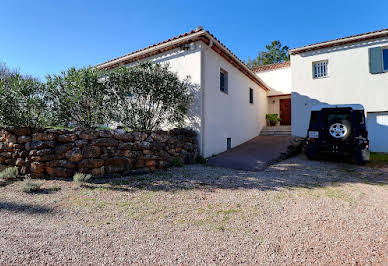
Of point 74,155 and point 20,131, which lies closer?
point 74,155

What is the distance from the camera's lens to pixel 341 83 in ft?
33.3

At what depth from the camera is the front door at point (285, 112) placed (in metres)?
14.3

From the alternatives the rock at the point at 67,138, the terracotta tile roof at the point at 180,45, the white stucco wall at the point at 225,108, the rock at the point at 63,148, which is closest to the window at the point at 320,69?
the white stucco wall at the point at 225,108

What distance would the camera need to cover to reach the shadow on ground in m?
4.52

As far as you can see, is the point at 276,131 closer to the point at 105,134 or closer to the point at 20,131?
the point at 105,134

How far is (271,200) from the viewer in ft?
12.2

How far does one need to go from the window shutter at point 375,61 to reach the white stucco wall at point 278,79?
4.70 meters

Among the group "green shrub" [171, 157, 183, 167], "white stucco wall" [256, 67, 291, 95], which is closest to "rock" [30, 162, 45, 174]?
"green shrub" [171, 157, 183, 167]

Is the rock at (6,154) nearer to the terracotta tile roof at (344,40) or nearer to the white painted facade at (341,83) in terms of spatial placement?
the white painted facade at (341,83)

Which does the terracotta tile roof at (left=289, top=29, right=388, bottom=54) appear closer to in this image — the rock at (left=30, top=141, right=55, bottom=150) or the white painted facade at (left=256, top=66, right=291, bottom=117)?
the white painted facade at (left=256, top=66, right=291, bottom=117)

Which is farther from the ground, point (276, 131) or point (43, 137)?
point (276, 131)

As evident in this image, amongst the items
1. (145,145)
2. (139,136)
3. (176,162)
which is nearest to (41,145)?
(139,136)

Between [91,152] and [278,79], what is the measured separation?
1380 centimetres

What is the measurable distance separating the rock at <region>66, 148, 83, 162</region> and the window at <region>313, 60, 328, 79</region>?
12.1m
